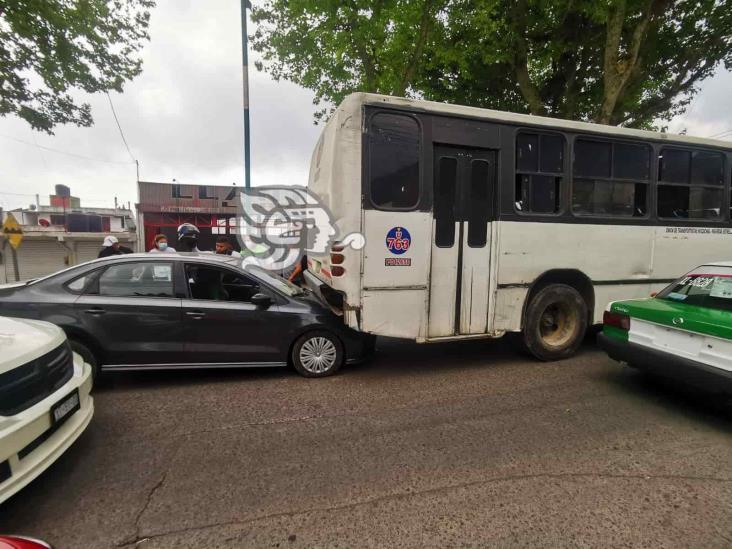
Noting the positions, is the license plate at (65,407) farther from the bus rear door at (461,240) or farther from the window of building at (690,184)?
the window of building at (690,184)

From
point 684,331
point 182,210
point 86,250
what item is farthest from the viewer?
point 182,210

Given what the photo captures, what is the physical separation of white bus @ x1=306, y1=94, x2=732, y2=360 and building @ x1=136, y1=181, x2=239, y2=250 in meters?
21.9

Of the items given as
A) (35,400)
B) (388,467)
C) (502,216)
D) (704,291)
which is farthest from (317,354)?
(704,291)

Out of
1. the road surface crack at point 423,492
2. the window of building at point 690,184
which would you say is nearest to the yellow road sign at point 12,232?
the road surface crack at point 423,492

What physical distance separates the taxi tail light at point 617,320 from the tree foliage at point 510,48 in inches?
273

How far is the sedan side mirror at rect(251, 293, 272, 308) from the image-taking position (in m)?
4.31

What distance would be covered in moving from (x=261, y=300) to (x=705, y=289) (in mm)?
4792

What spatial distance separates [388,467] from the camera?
108 inches

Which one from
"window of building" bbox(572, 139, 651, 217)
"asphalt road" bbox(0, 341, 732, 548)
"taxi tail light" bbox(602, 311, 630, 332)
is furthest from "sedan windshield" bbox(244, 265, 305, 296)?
"window of building" bbox(572, 139, 651, 217)

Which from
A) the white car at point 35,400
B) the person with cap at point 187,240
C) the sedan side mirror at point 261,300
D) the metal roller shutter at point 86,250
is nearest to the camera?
the white car at point 35,400

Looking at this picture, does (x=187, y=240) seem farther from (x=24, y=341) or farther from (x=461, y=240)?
(x=461, y=240)

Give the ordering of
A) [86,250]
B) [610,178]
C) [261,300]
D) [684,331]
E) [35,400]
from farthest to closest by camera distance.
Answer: [86,250]
[610,178]
[261,300]
[684,331]
[35,400]

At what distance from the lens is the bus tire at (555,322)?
4926 millimetres

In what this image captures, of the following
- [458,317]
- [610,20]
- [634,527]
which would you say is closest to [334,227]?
[458,317]
